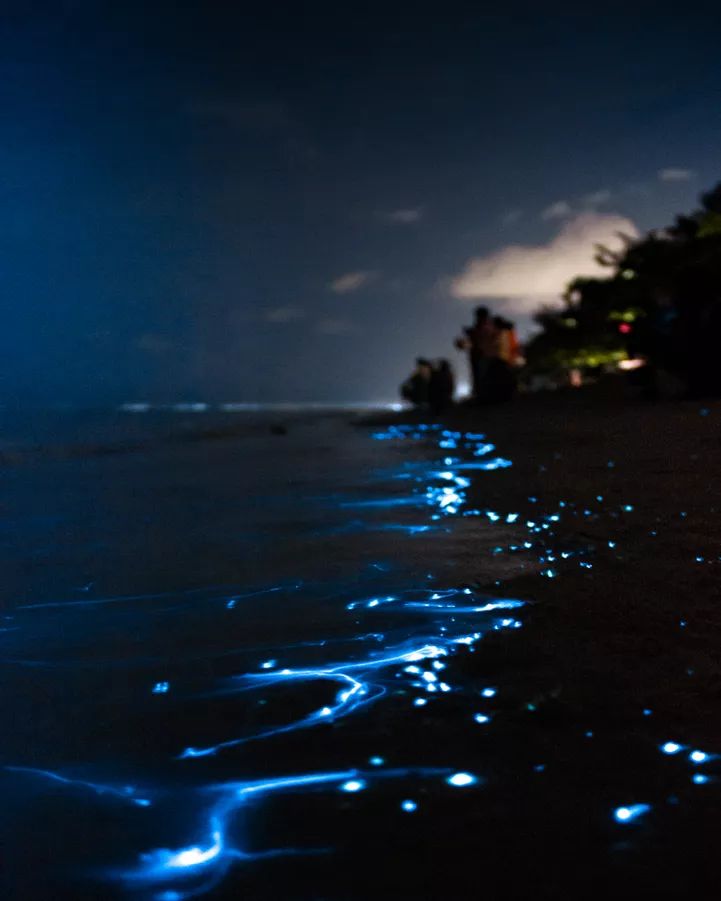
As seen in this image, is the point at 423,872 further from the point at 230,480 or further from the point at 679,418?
the point at 679,418

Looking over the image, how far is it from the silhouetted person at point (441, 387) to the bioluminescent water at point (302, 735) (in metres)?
20.7

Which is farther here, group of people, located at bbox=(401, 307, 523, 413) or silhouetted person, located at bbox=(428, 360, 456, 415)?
silhouetted person, located at bbox=(428, 360, 456, 415)

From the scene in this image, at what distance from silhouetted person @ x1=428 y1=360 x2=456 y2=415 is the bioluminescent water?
67.9 feet

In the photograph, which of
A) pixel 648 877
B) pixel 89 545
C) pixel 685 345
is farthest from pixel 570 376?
pixel 648 877

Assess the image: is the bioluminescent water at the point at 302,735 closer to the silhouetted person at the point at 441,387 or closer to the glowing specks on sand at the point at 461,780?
the glowing specks on sand at the point at 461,780

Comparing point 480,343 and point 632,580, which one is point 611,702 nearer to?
point 632,580

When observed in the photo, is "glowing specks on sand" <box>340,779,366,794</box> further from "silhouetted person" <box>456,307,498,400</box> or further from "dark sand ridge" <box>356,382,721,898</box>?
"silhouetted person" <box>456,307,498,400</box>

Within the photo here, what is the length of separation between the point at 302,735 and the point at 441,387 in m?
22.9

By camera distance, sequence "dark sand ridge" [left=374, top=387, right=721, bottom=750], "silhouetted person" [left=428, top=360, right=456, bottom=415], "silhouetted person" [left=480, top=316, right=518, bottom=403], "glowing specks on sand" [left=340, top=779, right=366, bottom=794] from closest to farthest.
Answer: "glowing specks on sand" [left=340, top=779, right=366, bottom=794] → "dark sand ridge" [left=374, top=387, right=721, bottom=750] → "silhouetted person" [left=480, top=316, right=518, bottom=403] → "silhouetted person" [left=428, top=360, right=456, bottom=415]

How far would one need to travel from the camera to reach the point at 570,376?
2792 cm

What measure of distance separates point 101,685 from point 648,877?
1.52 m

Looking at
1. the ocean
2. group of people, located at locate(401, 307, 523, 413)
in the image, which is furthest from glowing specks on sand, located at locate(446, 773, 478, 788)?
group of people, located at locate(401, 307, 523, 413)

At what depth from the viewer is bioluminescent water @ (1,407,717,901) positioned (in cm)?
111

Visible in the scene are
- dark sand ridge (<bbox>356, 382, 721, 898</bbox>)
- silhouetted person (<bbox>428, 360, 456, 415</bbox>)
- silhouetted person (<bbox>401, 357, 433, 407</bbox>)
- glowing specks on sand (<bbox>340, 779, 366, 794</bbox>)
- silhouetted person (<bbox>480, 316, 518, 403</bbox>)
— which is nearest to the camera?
dark sand ridge (<bbox>356, 382, 721, 898</bbox>)
